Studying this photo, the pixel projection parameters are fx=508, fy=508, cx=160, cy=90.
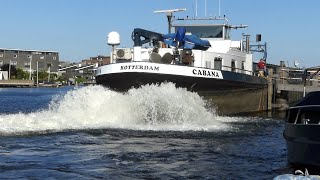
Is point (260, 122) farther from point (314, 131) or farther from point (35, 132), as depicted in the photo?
point (314, 131)

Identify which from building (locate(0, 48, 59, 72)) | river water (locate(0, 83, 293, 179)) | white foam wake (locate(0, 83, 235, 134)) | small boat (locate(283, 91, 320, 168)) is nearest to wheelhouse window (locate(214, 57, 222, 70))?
river water (locate(0, 83, 293, 179))

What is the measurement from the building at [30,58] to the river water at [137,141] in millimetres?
142340

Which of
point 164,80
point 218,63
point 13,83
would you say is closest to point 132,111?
point 164,80

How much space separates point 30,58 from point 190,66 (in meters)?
148

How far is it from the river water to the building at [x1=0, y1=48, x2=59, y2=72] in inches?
5604

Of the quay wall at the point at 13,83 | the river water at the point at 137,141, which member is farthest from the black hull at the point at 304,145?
the quay wall at the point at 13,83

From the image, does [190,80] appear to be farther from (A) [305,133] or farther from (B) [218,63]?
(A) [305,133]

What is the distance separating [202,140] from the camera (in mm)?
→ 14352

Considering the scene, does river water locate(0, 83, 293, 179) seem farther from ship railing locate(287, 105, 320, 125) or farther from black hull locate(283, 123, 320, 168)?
ship railing locate(287, 105, 320, 125)

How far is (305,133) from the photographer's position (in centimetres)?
955

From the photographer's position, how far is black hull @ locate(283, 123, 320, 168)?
30.4ft

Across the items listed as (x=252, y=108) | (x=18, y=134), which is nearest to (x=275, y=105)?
(x=252, y=108)

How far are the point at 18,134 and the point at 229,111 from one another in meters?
11.6

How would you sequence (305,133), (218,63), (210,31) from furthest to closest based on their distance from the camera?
1. (210,31)
2. (218,63)
3. (305,133)
